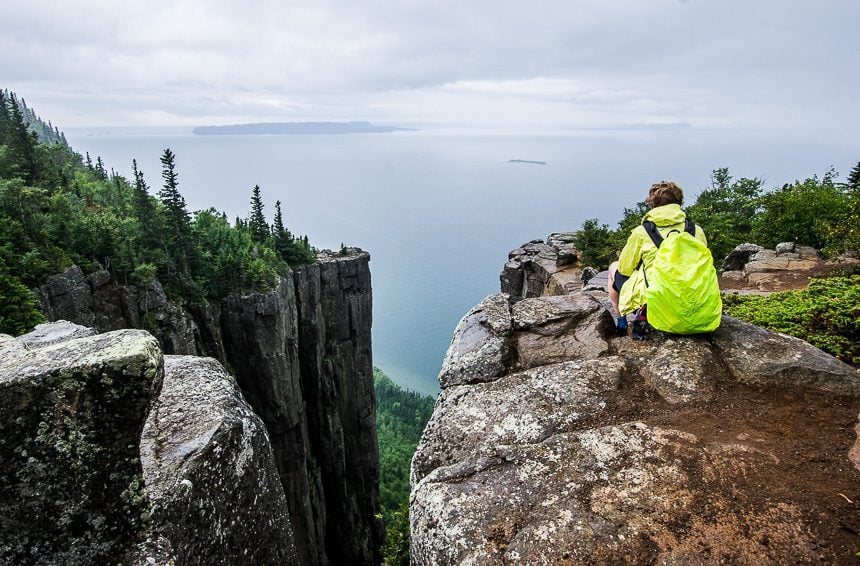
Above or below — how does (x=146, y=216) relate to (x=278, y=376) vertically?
above

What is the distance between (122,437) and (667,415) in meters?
5.90

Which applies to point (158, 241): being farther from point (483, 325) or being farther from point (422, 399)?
point (422, 399)

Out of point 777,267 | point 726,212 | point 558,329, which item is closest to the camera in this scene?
point 558,329

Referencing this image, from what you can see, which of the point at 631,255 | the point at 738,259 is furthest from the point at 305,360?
the point at 631,255

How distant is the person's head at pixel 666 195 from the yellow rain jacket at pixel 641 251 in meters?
0.11

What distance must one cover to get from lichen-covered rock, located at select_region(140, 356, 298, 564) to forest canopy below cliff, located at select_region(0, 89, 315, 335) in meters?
18.5

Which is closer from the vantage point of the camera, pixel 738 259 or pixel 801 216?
pixel 738 259

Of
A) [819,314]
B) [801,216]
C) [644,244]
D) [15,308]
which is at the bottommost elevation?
[15,308]

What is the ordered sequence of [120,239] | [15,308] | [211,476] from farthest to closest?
[120,239] < [15,308] < [211,476]

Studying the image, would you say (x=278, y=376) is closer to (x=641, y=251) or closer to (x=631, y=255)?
(x=631, y=255)

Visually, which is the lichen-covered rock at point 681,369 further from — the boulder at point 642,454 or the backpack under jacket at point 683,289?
the backpack under jacket at point 683,289

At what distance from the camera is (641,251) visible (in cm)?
721

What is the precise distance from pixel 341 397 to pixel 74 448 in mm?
52518

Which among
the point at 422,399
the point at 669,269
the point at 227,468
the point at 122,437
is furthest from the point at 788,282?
the point at 422,399
